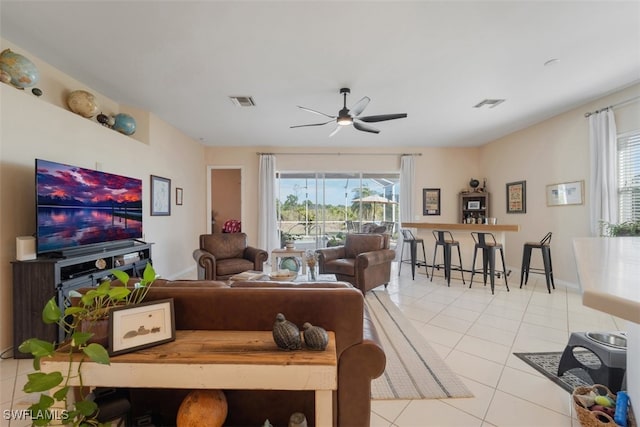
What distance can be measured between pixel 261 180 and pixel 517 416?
575 centimetres

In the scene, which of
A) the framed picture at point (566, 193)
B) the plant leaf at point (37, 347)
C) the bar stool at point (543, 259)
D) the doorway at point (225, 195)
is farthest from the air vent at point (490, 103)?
the doorway at point (225, 195)

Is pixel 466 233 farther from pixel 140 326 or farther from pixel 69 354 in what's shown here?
pixel 69 354

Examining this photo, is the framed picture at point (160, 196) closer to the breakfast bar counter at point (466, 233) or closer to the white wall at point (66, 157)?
the white wall at point (66, 157)

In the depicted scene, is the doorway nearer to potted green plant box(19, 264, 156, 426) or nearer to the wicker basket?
potted green plant box(19, 264, 156, 426)

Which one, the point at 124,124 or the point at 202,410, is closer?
the point at 202,410

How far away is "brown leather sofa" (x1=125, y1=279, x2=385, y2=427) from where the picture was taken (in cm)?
135

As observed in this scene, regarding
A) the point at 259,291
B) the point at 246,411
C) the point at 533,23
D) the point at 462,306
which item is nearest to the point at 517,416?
the point at 246,411

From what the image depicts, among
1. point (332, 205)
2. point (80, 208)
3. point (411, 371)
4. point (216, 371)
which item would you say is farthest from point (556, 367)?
point (332, 205)

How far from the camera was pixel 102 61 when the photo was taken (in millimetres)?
2838

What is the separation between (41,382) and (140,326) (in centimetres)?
32

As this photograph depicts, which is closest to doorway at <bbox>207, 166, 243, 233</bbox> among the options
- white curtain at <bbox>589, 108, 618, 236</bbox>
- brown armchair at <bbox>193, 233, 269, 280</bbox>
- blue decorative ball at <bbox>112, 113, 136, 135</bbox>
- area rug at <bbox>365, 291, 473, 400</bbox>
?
brown armchair at <bbox>193, 233, 269, 280</bbox>

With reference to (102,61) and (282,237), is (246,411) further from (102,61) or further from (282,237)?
(282,237)

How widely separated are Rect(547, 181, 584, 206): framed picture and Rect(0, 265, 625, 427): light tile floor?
1365mm

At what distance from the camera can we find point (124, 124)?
382cm
